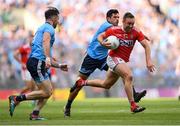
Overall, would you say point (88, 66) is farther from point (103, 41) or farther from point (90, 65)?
point (103, 41)

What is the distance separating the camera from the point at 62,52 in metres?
34.2

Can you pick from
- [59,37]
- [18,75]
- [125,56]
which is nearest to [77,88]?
[125,56]

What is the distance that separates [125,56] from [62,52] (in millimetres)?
20876

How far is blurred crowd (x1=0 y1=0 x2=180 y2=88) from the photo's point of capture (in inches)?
1281

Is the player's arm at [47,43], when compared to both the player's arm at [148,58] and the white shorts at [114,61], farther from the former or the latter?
the player's arm at [148,58]

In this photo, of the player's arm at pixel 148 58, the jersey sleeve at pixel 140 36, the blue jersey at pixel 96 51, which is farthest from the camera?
the blue jersey at pixel 96 51

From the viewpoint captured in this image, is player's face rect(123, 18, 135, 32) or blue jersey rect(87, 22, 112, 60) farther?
blue jersey rect(87, 22, 112, 60)

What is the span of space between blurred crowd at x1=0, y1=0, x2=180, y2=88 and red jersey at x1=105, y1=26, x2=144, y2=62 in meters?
18.1

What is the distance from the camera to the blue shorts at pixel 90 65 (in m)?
14.9

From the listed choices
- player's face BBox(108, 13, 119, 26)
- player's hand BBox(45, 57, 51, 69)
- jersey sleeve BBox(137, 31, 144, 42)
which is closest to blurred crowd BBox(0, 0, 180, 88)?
player's face BBox(108, 13, 119, 26)

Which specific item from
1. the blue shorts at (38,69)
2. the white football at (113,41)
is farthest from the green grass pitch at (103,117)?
the white football at (113,41)

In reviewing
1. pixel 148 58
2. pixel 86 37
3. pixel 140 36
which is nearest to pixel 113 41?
pixel 140 36

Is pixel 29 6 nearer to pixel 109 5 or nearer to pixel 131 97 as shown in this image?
pixel 109 5

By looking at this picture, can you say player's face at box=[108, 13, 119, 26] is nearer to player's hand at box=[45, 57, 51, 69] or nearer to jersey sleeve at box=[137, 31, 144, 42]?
jersey sleeve at box=[137, 31, 144, 42]
